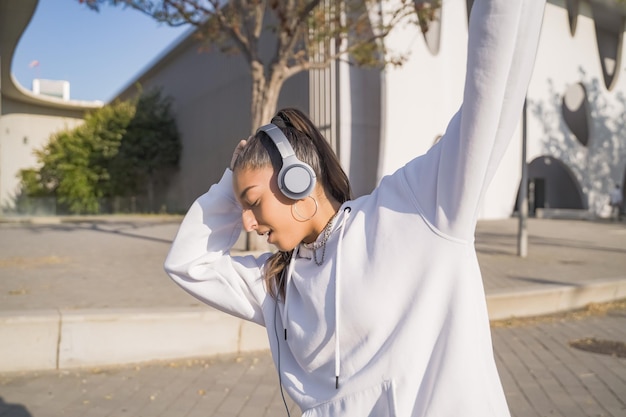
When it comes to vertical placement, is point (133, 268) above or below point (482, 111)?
below

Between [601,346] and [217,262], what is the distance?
489cm

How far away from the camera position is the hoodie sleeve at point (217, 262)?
176 centimetres

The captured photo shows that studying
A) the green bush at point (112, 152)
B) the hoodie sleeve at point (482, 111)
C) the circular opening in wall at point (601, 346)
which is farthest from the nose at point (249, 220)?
the green bush at point (112, 152)

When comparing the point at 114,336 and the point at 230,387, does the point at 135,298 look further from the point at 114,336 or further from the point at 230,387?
the point at 230,387

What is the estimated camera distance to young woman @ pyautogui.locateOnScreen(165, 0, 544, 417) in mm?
1172

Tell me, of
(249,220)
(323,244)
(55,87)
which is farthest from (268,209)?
(55,87)

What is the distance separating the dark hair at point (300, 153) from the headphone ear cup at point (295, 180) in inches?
2.0

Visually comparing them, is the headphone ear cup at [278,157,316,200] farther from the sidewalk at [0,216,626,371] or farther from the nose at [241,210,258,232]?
the sidewalk at [0,216,626,371]

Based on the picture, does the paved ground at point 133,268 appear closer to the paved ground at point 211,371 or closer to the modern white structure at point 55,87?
the paved ground at point 211,371

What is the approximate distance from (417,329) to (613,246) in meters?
14.6

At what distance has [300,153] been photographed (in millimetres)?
1525

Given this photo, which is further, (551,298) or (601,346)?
(551,298)

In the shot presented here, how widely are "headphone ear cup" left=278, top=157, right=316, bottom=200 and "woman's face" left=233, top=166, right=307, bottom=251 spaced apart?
0.17 ft

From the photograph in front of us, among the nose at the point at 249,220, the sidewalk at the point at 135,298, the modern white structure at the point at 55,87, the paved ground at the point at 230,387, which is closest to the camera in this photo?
the nose at the point at 249,220
